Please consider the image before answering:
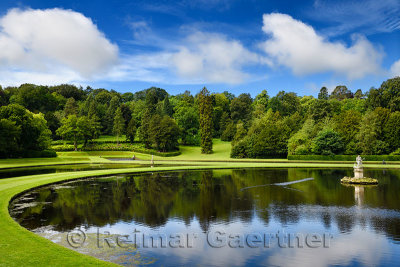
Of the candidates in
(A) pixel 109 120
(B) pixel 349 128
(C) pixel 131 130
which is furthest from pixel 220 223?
(A) pixel 109 120

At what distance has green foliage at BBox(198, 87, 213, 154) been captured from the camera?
84.9 meters

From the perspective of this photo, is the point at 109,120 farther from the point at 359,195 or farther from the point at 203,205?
the point at 359,195

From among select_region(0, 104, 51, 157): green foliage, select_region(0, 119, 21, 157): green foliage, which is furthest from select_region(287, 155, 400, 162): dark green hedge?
select_region(0, 119, 21, 157): green foliage

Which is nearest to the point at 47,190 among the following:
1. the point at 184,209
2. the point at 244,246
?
the point at 184,209

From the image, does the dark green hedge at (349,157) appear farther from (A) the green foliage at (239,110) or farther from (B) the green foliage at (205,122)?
(A) the green foliage at (239,110)

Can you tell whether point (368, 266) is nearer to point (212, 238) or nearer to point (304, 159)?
point (212, 238)

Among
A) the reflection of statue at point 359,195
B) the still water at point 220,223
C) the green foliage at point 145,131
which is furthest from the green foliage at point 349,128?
the green foliage at point 145,131

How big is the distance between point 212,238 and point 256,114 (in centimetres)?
8778

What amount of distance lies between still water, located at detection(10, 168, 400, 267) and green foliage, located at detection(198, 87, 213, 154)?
59658 millimetres

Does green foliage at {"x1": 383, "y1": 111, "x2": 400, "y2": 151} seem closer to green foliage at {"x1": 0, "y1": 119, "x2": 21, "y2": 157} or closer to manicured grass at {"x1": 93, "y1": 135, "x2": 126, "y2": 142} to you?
green foliage at {"x1": 0, "y1": 119, "x2": 21, "y2": 157}

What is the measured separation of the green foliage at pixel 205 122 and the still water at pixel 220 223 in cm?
5966

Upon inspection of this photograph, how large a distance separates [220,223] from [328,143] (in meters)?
54.5

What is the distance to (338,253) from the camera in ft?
35.9

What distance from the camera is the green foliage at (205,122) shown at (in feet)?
279
